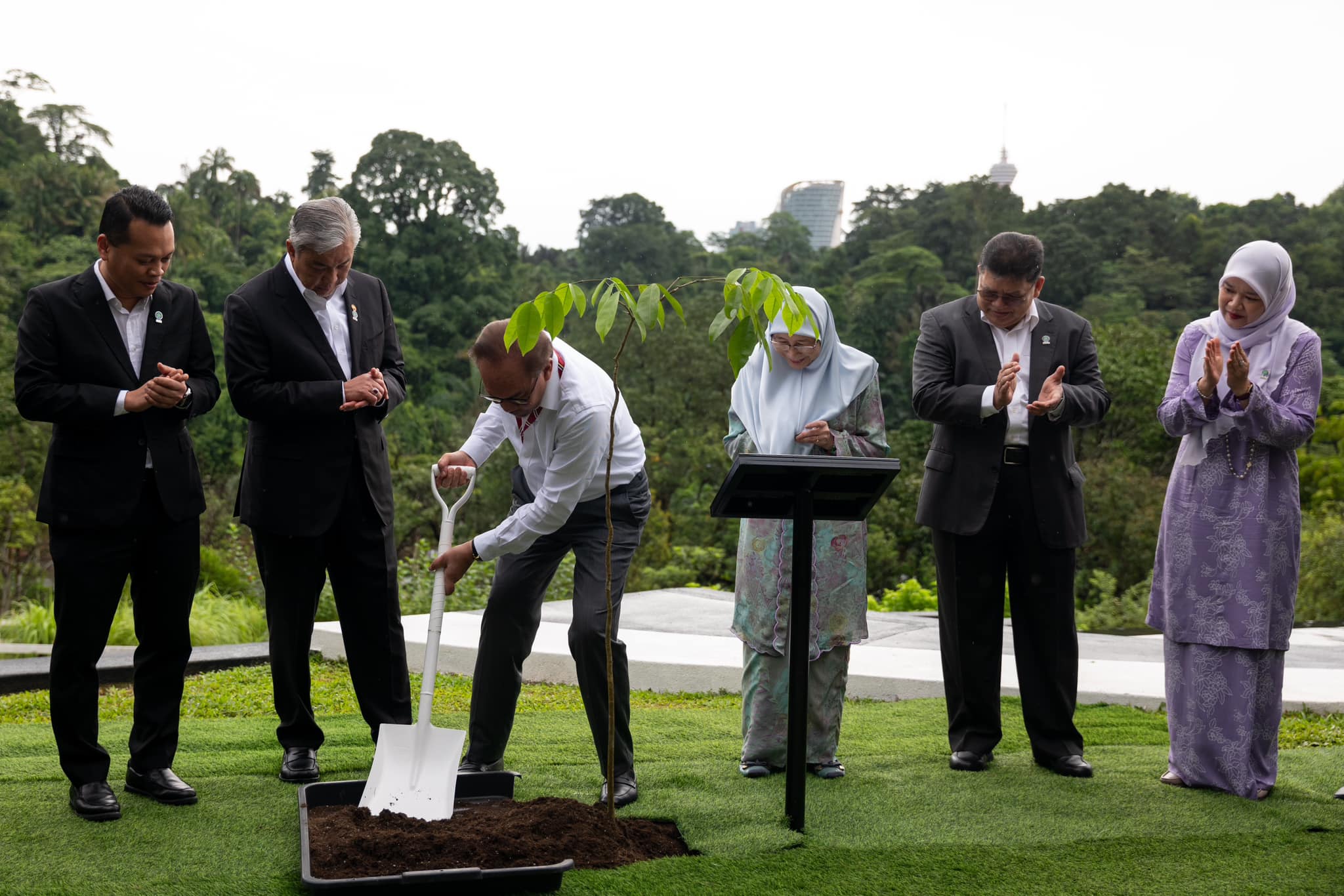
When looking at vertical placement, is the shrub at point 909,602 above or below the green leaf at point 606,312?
below

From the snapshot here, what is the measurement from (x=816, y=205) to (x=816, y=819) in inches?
2665

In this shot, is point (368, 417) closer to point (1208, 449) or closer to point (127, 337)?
point (127, 337)

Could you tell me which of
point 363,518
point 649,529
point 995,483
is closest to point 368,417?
point 363,518

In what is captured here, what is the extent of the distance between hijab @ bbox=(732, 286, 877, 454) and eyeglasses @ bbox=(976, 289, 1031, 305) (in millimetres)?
499

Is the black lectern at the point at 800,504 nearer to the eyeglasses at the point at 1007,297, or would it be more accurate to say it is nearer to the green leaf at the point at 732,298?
the green leaf at the point at 732,298

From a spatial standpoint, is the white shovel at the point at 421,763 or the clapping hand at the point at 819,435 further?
the clapping hand at the point at 819,435

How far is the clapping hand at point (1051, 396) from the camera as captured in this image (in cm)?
423

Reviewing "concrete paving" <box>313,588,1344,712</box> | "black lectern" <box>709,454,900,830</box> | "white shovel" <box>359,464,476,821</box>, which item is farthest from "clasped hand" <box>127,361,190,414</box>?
"concrete paving" <box>313,588,1344,712</box>

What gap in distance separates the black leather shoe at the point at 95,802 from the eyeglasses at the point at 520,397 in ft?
5.56

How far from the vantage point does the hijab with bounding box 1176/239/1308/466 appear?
4109 millimetres

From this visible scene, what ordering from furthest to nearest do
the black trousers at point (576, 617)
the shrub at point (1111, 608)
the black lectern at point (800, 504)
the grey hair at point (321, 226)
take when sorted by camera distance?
the shrub at point (1111, 608) → the grey hair at point (321, 226) → the black trousers at point (576, 617) → the black lectern at point (800, 504)

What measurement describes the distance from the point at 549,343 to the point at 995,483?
1817mm

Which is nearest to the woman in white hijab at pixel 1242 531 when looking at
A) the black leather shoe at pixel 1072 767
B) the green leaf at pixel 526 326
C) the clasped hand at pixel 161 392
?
the black leather shoe at pixel 1072 767

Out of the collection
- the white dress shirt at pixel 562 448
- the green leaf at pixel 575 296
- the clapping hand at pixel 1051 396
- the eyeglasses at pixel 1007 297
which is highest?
the eyeglasses at pixel 1007 297
